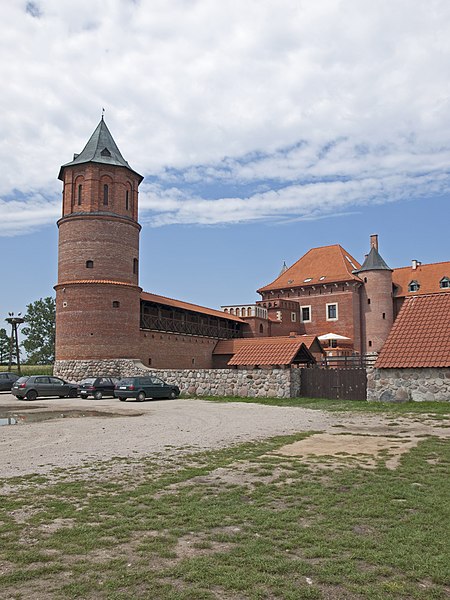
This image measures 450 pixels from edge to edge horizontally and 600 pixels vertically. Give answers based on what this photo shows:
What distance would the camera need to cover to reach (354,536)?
16.4 feet

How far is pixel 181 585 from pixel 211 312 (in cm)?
3974

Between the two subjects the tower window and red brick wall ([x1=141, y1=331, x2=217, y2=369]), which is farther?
the tower window

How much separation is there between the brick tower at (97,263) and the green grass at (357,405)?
11.9 meters

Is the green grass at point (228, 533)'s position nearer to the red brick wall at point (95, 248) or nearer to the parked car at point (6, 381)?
the parked car at point (6, 381)

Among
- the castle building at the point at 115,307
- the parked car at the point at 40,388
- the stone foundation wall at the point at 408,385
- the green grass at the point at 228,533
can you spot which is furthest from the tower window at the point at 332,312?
the green grass at the point at 228,533

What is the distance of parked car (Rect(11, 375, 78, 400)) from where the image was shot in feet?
84.9

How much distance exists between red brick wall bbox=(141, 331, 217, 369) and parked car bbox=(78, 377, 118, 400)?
706 centimetres

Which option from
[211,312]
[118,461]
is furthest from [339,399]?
[211,312]

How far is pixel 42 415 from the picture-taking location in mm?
17625

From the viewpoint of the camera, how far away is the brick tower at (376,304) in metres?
49.4

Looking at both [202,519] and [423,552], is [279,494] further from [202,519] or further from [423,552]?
[423,552]

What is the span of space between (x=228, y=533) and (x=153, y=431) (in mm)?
8274

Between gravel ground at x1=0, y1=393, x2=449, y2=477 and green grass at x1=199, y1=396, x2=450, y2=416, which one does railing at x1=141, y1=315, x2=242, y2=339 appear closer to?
green grass at x1=199, y1=396, x2=450, y2=416

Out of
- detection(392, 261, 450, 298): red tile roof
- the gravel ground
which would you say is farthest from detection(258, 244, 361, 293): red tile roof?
the gravel ground
